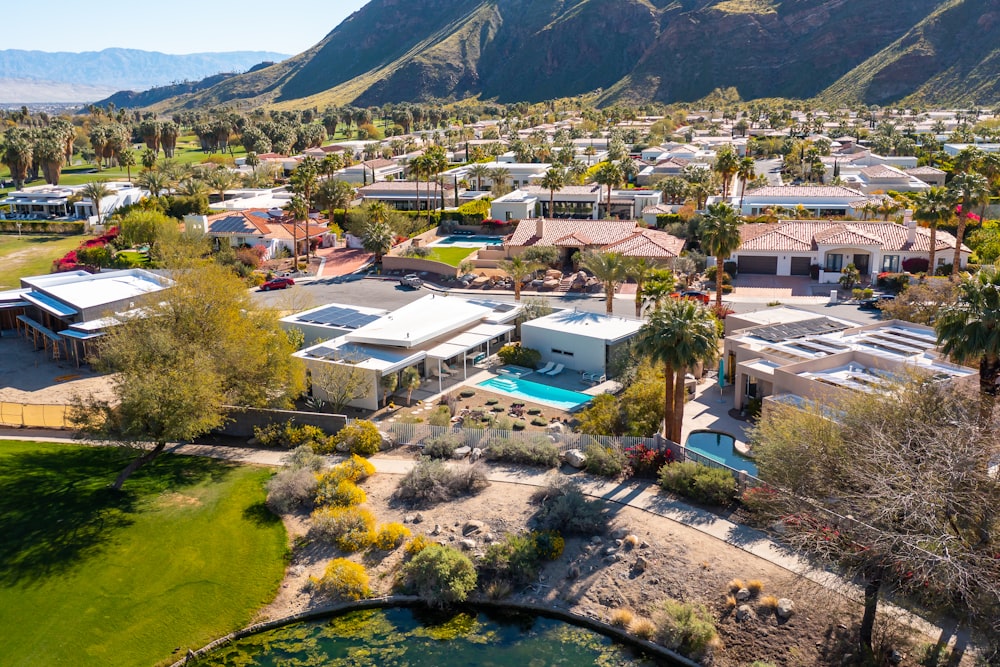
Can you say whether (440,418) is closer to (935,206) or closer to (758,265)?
(758,265)

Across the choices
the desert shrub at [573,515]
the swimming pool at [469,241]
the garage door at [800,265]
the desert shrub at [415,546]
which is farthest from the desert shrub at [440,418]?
the swimming pool at [469,241]

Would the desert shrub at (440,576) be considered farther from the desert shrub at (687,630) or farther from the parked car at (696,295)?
the parked car at (696,295)

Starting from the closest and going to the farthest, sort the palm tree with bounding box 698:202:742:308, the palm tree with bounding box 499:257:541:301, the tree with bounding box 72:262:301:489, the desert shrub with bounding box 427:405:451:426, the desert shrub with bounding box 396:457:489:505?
the desert shrub with bounding box 396:457:489:505
the tree with bounding box 72:262:301:489
the desert shrub with bounding box 427:405:451:426
the palm tree with bounding box 698:202:742:308
the palm tree with bounding box 499:257:541:301

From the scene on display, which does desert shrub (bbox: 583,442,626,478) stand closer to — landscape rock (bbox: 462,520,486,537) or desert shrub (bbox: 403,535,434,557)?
landscape rock (bbox: 462,520,486,537)

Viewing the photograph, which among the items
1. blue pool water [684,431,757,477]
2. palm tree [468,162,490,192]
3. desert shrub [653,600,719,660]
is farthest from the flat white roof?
palm tree [468,162,490,192]

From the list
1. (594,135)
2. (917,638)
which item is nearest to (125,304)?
(917,638)

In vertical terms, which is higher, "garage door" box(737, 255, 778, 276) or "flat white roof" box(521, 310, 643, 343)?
"garage door" box(737, 255, 778, 276)
